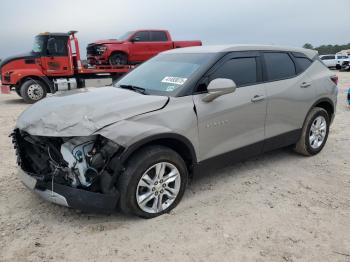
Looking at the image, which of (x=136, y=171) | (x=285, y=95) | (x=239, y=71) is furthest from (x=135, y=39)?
(x=136, y=171)

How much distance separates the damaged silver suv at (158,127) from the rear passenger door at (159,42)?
11.1 meters

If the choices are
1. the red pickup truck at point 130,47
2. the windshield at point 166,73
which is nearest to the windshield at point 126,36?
the red pickup truck at point 130,47

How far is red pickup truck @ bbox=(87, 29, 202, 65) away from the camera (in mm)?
14336

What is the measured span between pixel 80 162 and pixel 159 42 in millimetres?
12878

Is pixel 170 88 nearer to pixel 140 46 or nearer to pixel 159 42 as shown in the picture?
pixel 140 46

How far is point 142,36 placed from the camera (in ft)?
49.4

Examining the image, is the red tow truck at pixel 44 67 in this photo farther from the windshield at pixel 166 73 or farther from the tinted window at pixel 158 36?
the windshield at pixel 166 73

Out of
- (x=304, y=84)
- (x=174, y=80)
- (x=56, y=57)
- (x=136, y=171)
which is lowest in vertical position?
(x=136, y=171)

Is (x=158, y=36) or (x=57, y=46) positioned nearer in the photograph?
(x=57, y=46)

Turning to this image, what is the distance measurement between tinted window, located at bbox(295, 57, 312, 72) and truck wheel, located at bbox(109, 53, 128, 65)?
1067cm

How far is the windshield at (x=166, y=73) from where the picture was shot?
3.70 metres

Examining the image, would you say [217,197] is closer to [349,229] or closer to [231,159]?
[231,159]

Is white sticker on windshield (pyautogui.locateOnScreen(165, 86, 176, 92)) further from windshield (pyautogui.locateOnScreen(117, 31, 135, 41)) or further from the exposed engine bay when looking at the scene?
windshield (pyautogui.locateOnScreen(117, 31, 135, 41))

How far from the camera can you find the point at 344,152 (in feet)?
17.6
